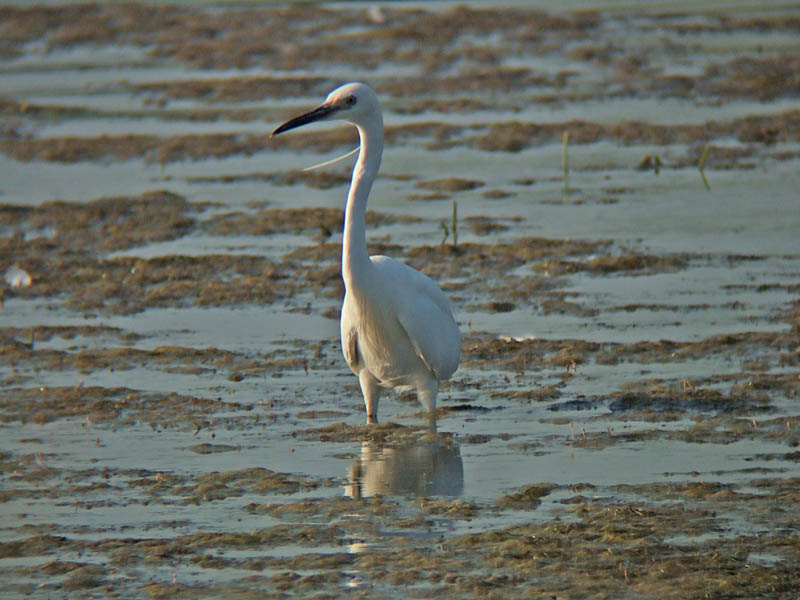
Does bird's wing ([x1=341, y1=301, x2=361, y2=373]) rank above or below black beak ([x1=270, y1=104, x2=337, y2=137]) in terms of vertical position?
below

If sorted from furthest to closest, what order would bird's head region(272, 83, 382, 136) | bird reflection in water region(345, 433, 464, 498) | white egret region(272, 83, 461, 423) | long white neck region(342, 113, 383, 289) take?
bird's head region(272, 83, 382, 136)
white egret region(272, 83, 461, 423)
long white neck region(342, 113, 383, 289)
bird reflection in water region(345, 433, 464, 498)

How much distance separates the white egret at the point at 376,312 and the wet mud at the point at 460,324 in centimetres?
28

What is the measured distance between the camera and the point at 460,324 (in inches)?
383

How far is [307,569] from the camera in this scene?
18.2 ft

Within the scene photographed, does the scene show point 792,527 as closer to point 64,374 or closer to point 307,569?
point 307,569

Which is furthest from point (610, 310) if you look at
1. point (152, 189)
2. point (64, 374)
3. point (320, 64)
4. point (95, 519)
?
point (320, 64)

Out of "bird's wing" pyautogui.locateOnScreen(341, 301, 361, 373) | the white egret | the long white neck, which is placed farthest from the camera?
"bird's wing" pyautogui.locateOnScreen(341, 301, 361, 373)

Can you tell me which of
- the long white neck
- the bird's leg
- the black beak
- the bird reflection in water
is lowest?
the bird reflection in water

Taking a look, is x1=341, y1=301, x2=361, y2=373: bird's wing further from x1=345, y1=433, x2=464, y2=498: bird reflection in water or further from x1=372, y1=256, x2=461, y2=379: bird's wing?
x1=345, y1=433, x2=464, y2=498: bird reflection in water

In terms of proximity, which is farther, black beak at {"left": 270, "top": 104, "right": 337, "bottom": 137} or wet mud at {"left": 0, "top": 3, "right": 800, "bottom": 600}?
black beak at {"left": 270, "top": 104, "right": 337, "bottom": 137}

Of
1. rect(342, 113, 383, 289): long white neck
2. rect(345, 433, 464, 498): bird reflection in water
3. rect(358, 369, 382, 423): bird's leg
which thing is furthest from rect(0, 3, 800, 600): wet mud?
rect(342, 113, 383, 289): long white neck

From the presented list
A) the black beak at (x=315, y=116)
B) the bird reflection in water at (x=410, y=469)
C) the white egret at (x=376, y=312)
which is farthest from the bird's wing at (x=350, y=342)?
the black beak at (x=315, y=116)

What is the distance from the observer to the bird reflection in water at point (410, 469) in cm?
667

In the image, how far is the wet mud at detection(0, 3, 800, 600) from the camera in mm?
5750
